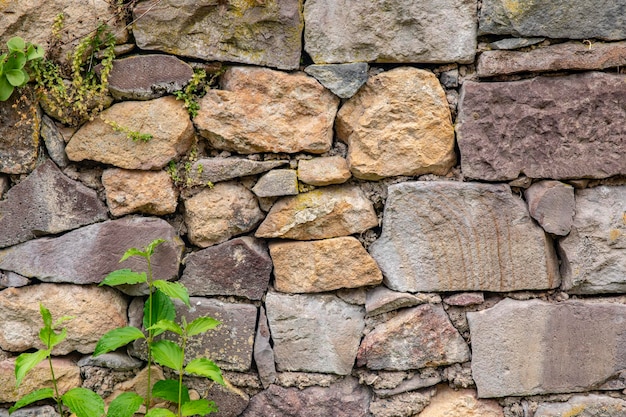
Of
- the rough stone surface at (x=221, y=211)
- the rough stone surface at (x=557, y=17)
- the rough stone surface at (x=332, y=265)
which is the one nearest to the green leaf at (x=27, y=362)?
the rough stone surface at (x=221, y=211)

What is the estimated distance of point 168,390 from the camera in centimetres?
191

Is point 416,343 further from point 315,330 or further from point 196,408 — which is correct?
point 196,408

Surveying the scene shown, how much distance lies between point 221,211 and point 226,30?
2.10 ft

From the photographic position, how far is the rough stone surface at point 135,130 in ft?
6.40

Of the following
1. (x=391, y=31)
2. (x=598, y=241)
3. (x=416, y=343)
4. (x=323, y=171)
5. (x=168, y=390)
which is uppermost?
(x=391, y=31)

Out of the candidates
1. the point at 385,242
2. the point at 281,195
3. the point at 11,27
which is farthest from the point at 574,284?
the point at 11,27

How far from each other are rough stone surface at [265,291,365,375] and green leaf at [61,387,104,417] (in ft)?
2.05

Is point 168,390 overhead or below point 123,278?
below

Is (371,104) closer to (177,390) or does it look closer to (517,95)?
(517,95)

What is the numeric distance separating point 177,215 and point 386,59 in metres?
0.95

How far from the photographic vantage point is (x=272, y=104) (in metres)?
1.95

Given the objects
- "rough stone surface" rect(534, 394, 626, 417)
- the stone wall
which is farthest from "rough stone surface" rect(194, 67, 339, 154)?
"rough stone surface" rect(534, 394, 626, 417)

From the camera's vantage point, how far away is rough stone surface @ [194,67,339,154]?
76.5 inches

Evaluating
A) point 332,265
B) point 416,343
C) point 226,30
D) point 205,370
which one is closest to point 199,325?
point 205,370
